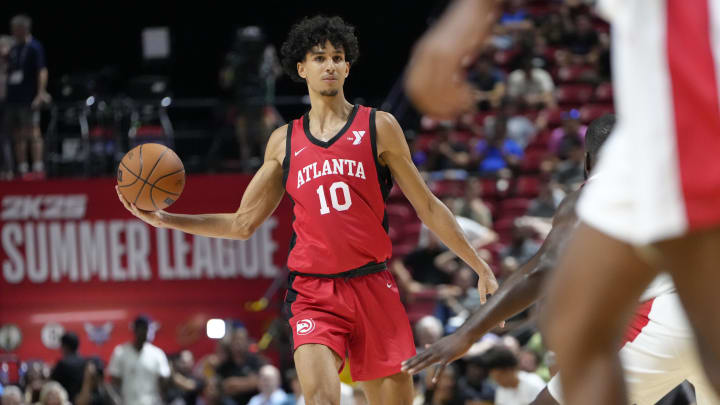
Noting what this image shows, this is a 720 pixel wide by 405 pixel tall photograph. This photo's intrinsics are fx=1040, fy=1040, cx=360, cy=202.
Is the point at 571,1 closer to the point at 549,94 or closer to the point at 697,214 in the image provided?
the point at 549,94

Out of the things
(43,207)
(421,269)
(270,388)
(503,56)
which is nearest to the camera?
(270,388)

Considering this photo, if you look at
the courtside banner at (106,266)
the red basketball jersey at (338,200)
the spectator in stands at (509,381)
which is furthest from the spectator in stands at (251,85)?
the red basketball jersey at (338,200)

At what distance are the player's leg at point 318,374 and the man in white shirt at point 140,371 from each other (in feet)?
20.2

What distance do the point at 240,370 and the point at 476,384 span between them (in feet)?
9.60

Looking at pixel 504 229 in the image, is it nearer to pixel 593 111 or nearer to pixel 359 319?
pixel 593 111

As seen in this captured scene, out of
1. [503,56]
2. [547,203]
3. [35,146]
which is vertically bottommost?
[547,203]

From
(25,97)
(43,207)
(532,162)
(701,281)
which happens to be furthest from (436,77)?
(25,97)

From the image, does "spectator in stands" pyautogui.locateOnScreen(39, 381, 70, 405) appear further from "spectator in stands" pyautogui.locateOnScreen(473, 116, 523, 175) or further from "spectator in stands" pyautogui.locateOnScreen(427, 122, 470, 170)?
"spectator in stands" pyautogui.locateOnScreen(473, 116, 523, 175)

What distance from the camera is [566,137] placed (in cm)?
1252

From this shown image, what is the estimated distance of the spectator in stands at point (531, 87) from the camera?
1393cm

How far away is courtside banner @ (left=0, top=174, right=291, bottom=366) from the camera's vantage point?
12.1 m

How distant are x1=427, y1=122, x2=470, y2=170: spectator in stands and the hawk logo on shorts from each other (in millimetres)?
8399

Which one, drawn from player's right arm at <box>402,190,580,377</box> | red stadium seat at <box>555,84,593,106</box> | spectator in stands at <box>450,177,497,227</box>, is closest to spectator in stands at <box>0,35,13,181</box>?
spectator in stands at <box>450,177,497,227</box>

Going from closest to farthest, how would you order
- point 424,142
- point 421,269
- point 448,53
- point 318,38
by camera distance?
1. point 448,53
2. point 318,38
3. point 421,269
4. point 424,142
